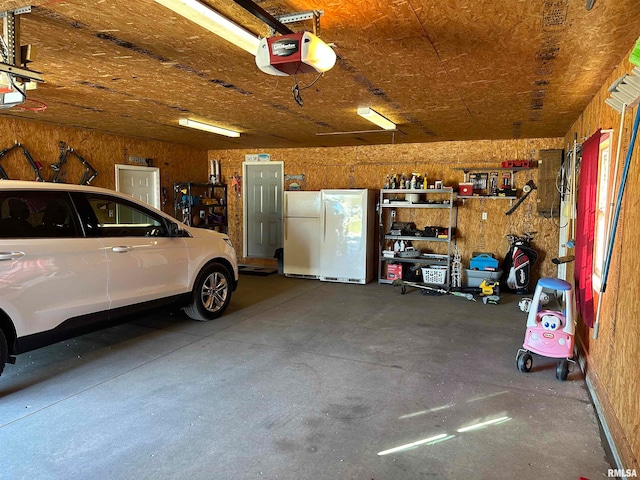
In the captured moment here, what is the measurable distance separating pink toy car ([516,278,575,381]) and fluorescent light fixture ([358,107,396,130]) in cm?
253

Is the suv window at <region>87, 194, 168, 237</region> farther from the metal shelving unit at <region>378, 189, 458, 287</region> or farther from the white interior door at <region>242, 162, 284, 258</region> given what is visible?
the white interior door at <region>242, 162, 284, 258</region>

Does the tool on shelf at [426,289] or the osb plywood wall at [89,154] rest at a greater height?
the osb plywood wall at [89,154]

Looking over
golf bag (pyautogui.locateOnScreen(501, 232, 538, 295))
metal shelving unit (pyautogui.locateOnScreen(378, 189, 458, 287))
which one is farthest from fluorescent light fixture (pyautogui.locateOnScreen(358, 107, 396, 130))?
golf bag (pyautogui.locateOnScreen(501, 232, 538, 295))

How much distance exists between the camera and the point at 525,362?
11.3 feet

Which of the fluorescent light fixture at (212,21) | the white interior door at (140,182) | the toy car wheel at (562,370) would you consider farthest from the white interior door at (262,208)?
the toy car wheel at (562,370)

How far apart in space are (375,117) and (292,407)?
345 cm

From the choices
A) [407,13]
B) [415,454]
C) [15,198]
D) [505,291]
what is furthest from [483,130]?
[15,198]

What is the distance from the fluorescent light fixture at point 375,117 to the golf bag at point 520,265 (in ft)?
9.36

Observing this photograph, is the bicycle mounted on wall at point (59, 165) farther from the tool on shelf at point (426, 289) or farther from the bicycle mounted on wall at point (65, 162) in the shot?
the tool on shelf at point (426, 289)

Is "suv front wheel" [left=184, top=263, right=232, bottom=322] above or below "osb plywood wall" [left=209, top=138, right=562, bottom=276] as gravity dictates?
below

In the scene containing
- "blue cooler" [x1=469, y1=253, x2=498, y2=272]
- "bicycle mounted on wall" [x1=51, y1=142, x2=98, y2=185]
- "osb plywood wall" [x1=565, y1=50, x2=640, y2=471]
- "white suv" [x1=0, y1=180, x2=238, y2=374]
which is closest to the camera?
"osb plywood wall" [x1=565, y1=50, x2=640, y2=471]

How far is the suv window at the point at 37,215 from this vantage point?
9.86ft

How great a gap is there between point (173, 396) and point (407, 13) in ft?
9.68

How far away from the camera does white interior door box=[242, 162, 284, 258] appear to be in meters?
8.59
